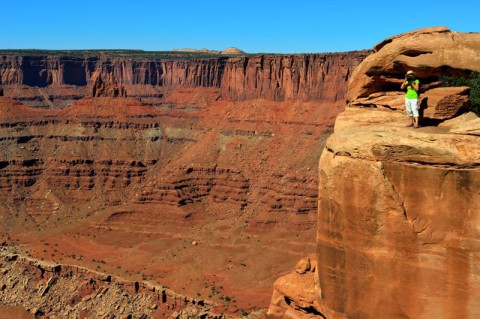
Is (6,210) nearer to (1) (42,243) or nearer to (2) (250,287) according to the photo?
(1) (42,243)

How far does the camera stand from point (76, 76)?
198 metres

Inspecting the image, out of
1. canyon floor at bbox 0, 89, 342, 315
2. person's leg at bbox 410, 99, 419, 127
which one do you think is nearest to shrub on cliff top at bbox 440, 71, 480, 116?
person's leg at bbox 410, 99, 419, 127

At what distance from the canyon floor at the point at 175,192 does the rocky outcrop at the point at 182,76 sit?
10.0ft

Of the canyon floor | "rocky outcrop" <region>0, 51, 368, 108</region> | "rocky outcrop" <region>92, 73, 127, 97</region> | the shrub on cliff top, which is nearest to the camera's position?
the shrub on cliff top

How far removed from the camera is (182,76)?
169875 mm

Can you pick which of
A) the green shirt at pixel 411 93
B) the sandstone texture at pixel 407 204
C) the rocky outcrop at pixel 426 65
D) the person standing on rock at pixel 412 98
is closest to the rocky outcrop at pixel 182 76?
the rocky outcrop at pixel 426 65

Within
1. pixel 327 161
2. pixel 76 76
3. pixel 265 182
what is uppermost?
pixel 76 76

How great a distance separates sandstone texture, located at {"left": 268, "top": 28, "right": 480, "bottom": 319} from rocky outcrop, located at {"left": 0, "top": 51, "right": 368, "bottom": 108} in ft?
256

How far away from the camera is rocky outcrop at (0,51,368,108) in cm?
10150

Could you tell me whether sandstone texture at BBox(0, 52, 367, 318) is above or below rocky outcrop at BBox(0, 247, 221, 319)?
above

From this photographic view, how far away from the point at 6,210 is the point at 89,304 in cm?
3933

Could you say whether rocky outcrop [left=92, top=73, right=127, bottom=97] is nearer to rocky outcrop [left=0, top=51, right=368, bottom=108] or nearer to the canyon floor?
rocky outcrop [left=0, top=51, right=368, bottom=108]

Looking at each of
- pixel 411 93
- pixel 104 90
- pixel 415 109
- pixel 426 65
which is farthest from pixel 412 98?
pixel 104 90

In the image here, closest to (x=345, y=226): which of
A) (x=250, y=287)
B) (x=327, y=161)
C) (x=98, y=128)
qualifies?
(x=327, y=161)
